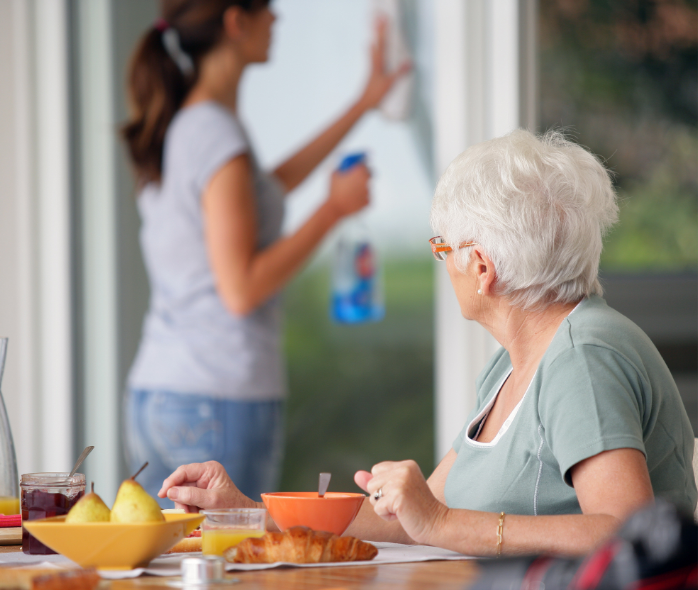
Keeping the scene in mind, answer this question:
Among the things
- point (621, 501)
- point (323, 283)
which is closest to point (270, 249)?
point (323, 283)

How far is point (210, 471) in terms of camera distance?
1.30 m

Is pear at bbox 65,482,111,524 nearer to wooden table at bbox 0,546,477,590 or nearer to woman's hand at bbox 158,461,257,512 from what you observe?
wooden table at bbox 0,546,477,590

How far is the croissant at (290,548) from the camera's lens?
3.28 ft

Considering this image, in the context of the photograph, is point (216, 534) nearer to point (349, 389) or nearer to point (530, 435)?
point (530, 435)

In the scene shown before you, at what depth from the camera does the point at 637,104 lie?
390 cm

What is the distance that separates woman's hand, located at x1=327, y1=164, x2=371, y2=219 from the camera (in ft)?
9.89

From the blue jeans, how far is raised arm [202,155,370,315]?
348 millimetres

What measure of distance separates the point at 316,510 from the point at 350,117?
2122mm

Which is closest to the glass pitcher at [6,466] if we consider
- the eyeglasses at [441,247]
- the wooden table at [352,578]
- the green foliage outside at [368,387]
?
the wooden table at [352,578]

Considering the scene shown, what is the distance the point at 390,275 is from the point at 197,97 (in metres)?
0.90

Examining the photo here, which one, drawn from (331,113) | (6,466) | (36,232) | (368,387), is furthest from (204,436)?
(6,466)

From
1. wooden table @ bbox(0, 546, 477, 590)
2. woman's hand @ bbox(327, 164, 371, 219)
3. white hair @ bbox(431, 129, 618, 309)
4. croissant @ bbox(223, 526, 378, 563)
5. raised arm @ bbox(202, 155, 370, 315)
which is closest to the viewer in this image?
wooden table @ bbox(0, 546, 477, 590)

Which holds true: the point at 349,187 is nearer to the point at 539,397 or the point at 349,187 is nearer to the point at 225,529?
the point at 539,397

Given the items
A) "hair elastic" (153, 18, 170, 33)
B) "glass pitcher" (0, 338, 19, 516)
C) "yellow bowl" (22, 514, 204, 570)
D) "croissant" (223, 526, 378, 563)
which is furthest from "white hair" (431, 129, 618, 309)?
"hair elastic" (153, 18, 170, 33)
